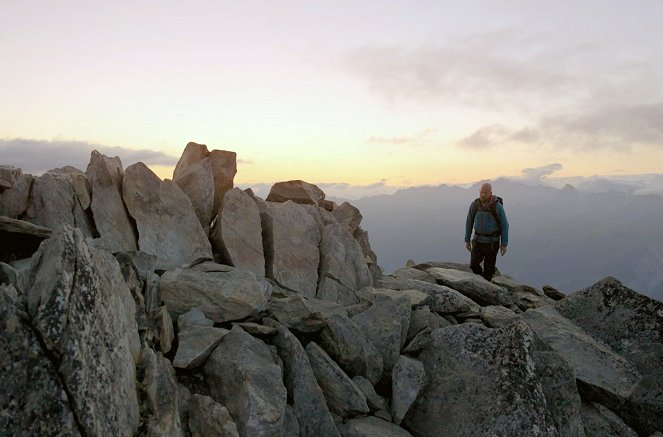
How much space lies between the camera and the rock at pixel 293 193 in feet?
79.9

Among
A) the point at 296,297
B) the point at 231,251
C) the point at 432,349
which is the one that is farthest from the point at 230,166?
the point at 432,349

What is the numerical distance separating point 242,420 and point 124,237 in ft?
29.2

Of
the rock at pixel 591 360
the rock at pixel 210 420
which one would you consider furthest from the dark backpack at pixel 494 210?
the rock at pixel 210 420

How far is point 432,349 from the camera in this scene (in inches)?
592

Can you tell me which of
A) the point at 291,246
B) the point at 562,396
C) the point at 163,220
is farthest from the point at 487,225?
the point at 163,220

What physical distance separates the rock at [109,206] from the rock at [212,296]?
3239 mm

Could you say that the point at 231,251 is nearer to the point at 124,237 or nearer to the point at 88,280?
the point at 124,237

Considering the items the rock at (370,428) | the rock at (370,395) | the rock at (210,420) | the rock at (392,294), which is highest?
the rock at (392,294)

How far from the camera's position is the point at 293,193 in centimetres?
2455

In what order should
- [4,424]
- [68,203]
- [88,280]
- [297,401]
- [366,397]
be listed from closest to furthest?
[4,424] → [88,280] → [297,401] → [366,397] → [68,203]

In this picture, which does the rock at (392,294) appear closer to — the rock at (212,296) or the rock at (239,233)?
the rock at (239,233)

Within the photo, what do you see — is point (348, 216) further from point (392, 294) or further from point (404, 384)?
point (404, 384)

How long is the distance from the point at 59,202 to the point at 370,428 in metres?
12.5

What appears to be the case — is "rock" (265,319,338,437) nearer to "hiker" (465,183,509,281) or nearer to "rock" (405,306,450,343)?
"rock" (405,306,450,343)
